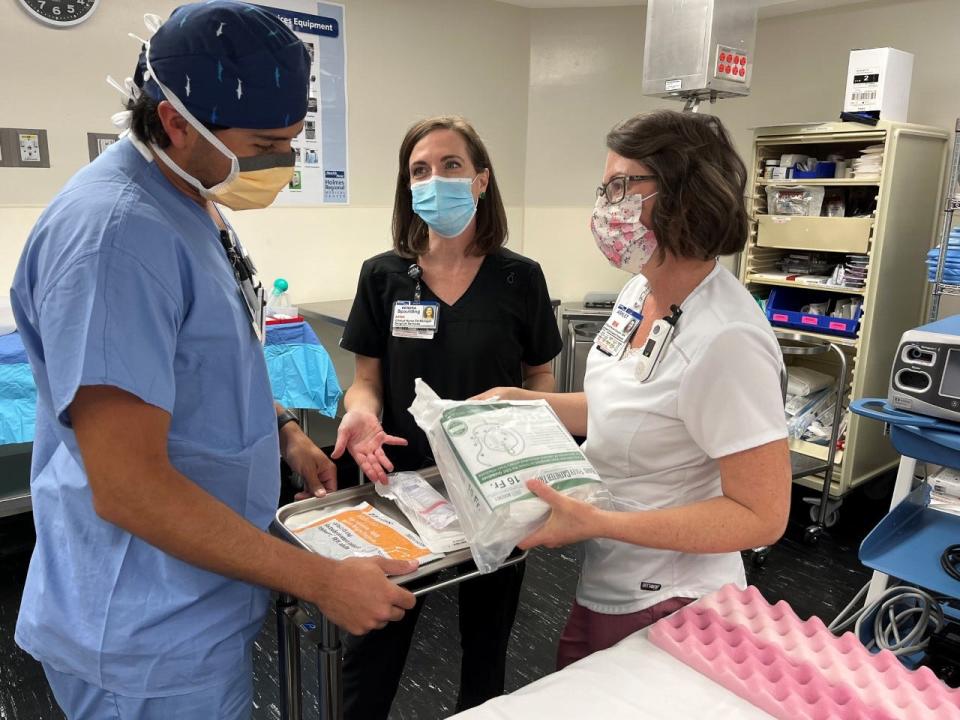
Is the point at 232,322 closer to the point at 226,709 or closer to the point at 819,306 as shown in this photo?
the point at 226,709

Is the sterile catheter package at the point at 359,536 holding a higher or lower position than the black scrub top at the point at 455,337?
lower

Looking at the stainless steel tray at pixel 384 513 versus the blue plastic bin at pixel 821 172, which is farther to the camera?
the blue plastic bin at pixel 821 172

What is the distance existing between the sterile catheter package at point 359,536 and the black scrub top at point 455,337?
46 centimetres

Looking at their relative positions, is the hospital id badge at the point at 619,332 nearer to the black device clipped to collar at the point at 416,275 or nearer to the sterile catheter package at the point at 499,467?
the sterile catheter package at the point at 499,467

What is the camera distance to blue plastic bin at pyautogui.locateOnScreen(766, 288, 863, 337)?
329 cm

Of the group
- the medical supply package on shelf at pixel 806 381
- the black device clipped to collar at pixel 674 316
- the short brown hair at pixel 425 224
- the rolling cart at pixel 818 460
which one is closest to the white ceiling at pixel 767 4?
the rolling cart at pixel 818 460

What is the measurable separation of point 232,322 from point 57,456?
315mm

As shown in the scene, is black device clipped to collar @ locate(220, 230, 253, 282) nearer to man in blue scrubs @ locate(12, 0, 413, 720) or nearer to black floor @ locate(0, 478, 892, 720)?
man in blue scrubs @ locate(12, 0, 413, 720)

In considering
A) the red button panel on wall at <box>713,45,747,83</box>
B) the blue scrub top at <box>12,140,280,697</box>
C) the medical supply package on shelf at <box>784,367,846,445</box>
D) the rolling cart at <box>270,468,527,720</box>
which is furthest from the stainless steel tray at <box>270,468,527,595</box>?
the medical supply package on shelf at <box>784,367,846,445</box>

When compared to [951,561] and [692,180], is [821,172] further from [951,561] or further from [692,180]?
[692,180]

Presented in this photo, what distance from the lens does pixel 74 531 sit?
96 centimetres

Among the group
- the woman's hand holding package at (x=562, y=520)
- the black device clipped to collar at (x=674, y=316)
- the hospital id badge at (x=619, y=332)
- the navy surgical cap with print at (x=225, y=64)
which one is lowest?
the woman's hand holding package at (x=562, y=520)

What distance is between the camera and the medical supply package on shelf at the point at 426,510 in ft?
3.87

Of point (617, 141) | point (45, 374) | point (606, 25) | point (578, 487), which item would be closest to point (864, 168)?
point (606, 25)
